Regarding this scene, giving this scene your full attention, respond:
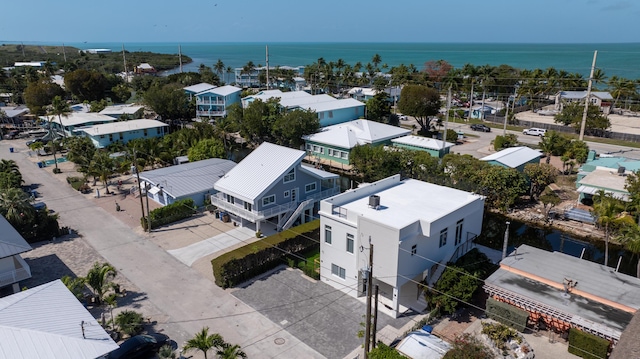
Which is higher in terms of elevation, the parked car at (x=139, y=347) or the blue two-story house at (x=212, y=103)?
the blue two-story house at (x=212, y=103)

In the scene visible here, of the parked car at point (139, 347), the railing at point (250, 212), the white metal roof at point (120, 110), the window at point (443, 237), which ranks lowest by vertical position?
the parked car at point (139, 347)

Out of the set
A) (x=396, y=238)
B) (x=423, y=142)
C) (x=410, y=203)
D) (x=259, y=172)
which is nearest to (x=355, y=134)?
(x=423, y=142)

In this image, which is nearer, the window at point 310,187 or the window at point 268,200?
the window at point 268,200

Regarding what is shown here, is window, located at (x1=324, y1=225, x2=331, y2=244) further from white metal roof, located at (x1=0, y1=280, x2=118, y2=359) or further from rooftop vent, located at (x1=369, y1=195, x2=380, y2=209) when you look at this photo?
white metal roof, located at (x1=0, y1=280, x2=118, y2=359)

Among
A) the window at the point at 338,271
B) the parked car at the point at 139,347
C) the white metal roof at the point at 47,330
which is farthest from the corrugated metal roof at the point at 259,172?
the white metal roof at the point at 47,330

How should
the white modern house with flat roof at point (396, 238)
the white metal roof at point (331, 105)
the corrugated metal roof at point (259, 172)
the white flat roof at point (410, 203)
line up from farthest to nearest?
the white metal roof at point (331, 105) → the corrugated metal roof at point (259, 172) → the white flat roof at point (410, 203) → the white modern house with flat roof at point (396, 238)

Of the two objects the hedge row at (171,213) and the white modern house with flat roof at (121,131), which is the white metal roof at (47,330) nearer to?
the hedge row at (171,213)

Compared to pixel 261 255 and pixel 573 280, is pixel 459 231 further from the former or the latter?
pixel 261 255
